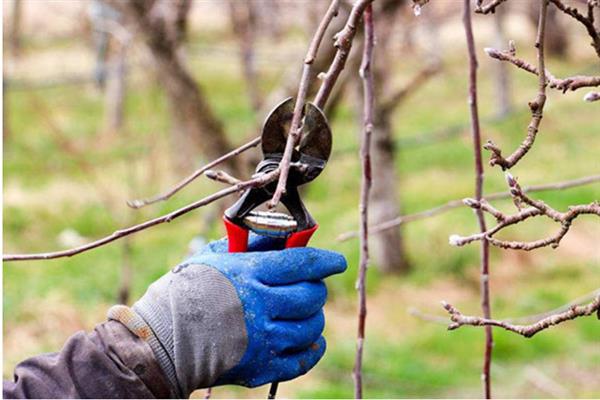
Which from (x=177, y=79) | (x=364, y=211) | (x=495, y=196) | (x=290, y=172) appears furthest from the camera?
(x=177, y=79)

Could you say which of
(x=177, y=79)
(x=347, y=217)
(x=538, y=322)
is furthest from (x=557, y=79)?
(x=347, y=217)

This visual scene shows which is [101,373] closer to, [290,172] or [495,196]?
[290,172]

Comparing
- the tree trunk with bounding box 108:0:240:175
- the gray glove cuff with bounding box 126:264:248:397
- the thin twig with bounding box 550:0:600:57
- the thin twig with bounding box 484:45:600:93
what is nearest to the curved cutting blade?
the gray glove cuff with bounding box 126:264:248:397

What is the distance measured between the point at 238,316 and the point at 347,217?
6229 mm

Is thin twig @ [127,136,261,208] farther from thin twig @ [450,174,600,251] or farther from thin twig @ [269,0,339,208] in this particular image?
thin twig @ [450,174,600,251]

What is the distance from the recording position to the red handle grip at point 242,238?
1646mm

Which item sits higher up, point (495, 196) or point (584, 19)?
point (584, 19)

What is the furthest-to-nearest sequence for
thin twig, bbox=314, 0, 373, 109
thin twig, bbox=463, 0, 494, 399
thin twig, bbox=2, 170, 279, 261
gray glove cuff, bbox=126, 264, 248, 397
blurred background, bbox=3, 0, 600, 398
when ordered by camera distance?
blurred background, bbox=3, 0, 600, 398
thin twig, bbox=463, 0, 494, 399
gray glove cuff, bbox=126, 264, 248, 397
thin twig, bbox=314, 0, 373, 109
thin twig, bbox=2, 170, 279, 261

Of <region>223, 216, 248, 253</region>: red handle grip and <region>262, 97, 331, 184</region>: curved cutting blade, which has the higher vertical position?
<region>262, 97, 331, 184</region>: curved cutting blade

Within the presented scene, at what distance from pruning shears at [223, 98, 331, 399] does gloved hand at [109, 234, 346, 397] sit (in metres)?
0.04

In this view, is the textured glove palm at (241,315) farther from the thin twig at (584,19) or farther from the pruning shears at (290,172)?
the thin twig at (584,19)

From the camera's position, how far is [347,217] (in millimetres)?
7855

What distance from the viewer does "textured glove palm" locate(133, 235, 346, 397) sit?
64.0 inches

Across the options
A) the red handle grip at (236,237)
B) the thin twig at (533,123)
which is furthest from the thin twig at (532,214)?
the red handle grip at (236,237)
